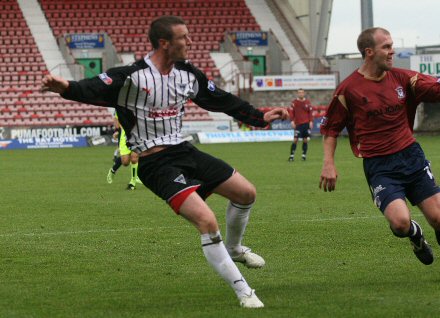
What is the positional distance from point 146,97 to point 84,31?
44.6m

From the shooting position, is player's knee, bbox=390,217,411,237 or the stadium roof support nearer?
player's knee, bbox=390,217,411,237

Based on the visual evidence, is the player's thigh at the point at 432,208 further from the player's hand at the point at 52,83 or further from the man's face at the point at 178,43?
the player's hand at the point at 52,83

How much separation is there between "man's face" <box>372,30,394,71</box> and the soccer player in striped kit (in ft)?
2.98

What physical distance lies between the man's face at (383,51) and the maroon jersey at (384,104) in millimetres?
186

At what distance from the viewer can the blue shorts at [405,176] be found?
857 cm

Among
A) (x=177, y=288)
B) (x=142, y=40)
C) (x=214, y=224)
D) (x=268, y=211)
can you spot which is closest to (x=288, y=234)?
(x=268, y=211)

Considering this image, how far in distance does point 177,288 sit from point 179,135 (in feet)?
4.29

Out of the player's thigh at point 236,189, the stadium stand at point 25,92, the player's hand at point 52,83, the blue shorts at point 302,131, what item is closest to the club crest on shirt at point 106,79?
the player's hand at point 52,83

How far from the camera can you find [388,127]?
8.62 meters

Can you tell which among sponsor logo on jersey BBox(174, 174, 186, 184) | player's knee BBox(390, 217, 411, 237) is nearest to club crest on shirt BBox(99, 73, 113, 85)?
sponsor logo on jersey BBox(174, 174, 186, 184)

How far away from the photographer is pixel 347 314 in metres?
7.24

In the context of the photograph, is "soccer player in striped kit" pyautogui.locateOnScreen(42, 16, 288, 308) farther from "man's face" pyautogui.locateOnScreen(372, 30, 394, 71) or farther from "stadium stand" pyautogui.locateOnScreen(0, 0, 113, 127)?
"stadium stand" pyautogui.locateOnScreen(0, 0, 113, 127)

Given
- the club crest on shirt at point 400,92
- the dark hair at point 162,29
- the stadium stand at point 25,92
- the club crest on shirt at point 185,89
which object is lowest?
the stadium stand at point 25,92

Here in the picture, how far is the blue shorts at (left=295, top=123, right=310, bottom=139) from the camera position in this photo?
31042 mm
